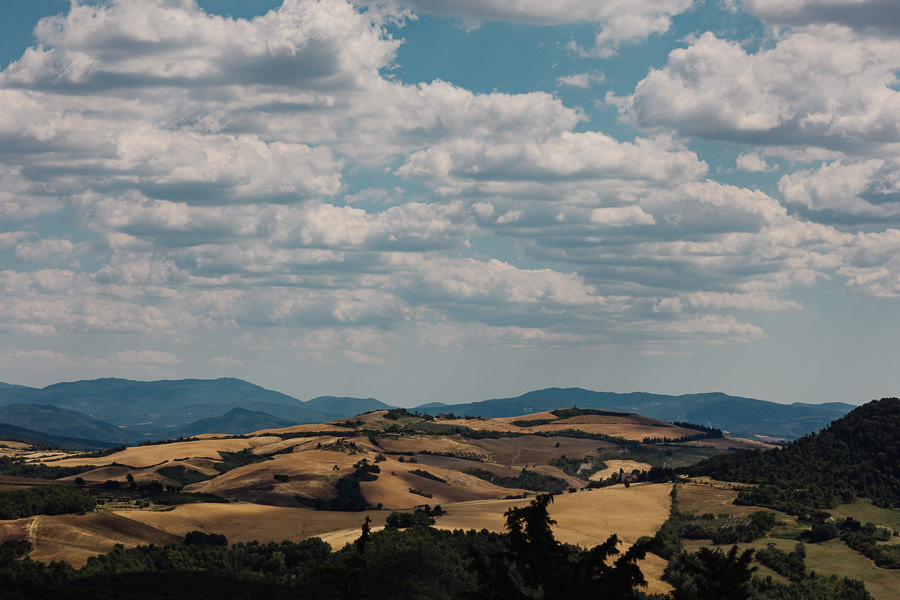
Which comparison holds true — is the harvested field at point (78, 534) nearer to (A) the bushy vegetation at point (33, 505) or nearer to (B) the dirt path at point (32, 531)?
(B) the dirt path at point (32, 531)

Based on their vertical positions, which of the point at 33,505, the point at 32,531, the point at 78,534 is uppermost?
the point at 33,505

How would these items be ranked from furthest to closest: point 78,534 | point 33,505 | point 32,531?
point 33,505 < point 78,534 < point 32,531

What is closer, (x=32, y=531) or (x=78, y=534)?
(x=32, y=531)

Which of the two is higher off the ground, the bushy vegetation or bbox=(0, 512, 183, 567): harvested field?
the bushy vegetation

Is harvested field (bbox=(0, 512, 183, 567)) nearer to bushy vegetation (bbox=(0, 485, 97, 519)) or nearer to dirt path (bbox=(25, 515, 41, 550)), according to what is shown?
dirt path (bbox=(25, 515, 41, 550))

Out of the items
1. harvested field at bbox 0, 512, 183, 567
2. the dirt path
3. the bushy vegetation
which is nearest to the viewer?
harvested field at bbox 0, 512, 183, 567

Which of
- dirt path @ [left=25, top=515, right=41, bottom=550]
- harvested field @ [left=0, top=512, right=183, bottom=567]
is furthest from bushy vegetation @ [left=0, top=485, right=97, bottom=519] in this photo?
dirt path @ [left=25, top=515, right=41, bottom=550]

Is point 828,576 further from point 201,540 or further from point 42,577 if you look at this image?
point 42,577

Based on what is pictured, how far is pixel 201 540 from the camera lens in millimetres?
191375

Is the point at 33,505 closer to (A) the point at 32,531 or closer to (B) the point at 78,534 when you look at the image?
(A) the point at 32,531

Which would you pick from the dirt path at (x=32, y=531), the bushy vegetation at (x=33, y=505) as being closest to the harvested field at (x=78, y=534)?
the dirt path at (x=32, y=531)

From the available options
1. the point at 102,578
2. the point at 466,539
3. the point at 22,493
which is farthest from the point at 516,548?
the point at 22,493

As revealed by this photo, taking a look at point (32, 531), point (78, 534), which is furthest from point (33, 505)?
point (78, 534)

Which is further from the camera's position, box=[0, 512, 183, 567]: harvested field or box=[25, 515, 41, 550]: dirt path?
box=[25, 515, 41, 550]: dirt path
